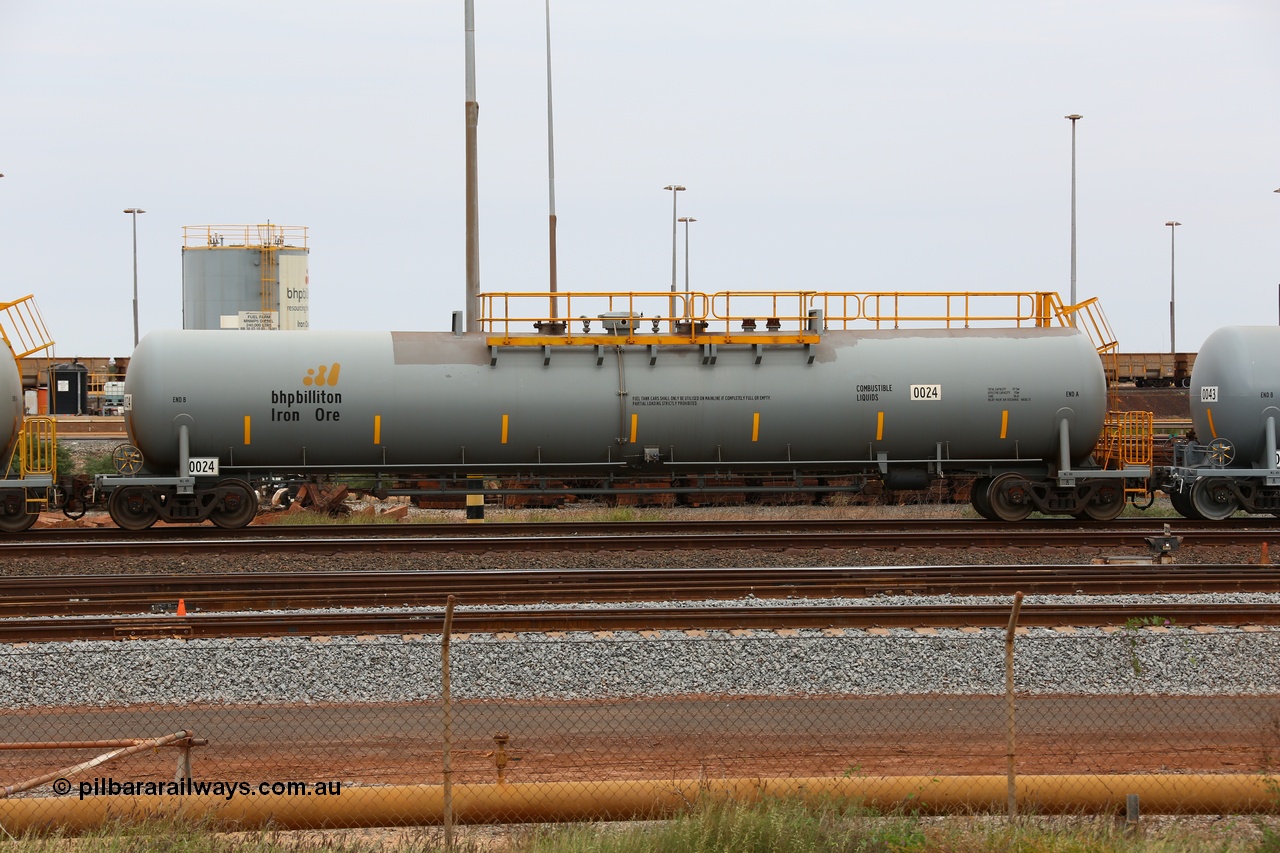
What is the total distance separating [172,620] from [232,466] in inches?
312

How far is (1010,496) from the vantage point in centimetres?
1995

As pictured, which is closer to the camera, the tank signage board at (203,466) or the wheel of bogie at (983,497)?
the tank signage board at (203,466)

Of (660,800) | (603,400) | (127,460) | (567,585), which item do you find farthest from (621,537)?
(660,800)

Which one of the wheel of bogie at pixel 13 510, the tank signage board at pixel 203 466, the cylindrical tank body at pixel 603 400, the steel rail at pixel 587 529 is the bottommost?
the steel rail at pixel 587 529

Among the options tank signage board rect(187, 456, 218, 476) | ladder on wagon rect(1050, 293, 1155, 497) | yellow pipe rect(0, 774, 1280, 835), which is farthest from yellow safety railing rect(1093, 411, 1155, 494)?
tank signage board rect(187, 456, 218, 476)

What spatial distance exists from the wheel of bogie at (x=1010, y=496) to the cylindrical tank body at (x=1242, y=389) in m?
3.99

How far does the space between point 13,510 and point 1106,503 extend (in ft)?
63.0

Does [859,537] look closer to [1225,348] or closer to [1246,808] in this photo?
[1225,348]

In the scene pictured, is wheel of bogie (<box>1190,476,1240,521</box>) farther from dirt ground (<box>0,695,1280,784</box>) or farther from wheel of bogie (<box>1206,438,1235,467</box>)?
dirt ground (<box>0,695,1280,784</box>)

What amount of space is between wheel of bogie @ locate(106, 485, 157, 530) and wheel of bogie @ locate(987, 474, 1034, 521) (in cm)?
1462

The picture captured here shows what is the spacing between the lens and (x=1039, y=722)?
9141 millimetres

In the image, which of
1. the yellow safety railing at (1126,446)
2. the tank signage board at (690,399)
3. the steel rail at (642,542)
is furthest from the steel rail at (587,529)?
the tank signage board at (690,399)

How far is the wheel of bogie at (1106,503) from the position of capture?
19.9 m

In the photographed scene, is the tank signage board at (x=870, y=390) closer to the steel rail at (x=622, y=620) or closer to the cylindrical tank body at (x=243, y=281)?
the steel rail at (x=622, y=620)
